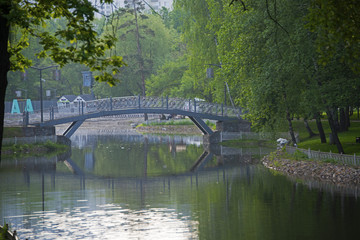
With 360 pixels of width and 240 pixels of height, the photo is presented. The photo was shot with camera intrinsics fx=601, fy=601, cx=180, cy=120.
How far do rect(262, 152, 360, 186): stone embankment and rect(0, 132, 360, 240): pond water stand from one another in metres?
0.86

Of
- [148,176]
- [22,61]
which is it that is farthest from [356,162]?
[22,61]

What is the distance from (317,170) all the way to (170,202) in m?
9.05

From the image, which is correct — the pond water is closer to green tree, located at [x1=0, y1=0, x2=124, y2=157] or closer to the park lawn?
the park lawn

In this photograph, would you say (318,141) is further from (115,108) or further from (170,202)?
(115,108)

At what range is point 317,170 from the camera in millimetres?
29500

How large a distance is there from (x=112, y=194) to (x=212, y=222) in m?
8.61

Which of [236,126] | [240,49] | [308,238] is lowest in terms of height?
[308,238]

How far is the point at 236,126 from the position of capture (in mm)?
54812

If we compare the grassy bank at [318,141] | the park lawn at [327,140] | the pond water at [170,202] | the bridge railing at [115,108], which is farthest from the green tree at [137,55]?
the pond water at [170,202]

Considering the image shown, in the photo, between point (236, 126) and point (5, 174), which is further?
point (236, 126)

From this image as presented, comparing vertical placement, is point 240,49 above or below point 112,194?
above

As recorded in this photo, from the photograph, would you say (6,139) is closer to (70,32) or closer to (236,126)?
(236,126)

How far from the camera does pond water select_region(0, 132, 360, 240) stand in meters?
18.1

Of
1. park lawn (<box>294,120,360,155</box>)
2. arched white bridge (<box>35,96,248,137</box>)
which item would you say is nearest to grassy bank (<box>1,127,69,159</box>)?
arched white bridge (<box>35,96,248,137</box>)
